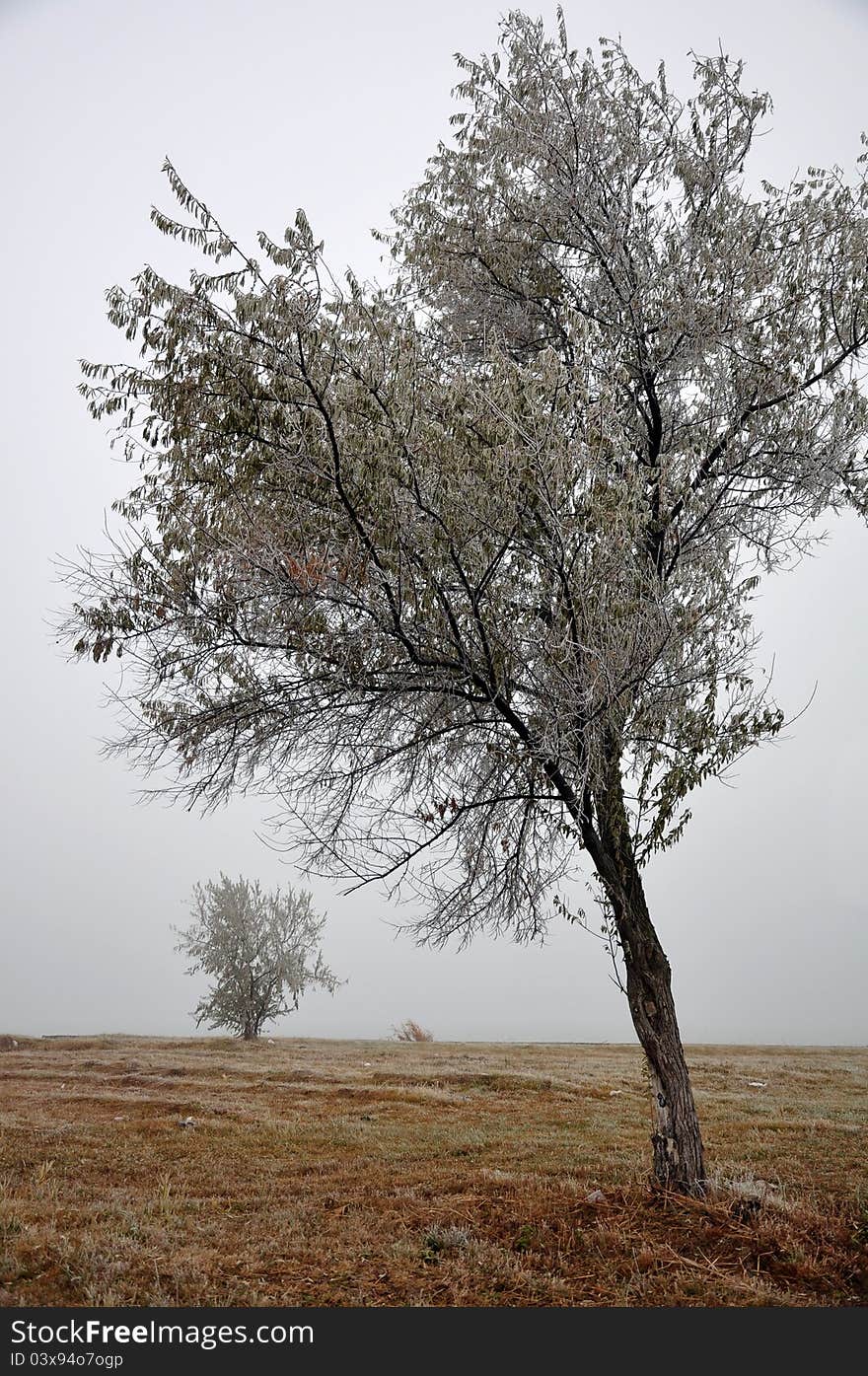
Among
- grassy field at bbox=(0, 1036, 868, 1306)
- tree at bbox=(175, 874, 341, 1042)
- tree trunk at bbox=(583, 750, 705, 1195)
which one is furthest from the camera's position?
tree at bbox=(175, 874, 341, 1042)

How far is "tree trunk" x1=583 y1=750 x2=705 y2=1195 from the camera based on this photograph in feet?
25.8

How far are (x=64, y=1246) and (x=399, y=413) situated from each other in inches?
284

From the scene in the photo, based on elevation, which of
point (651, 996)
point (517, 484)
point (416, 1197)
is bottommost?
point (416, 1197)

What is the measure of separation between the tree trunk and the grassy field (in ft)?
1.25

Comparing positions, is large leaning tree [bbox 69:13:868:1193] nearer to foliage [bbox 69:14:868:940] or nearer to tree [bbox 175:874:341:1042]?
foliage [bbox 69:14:868:940]

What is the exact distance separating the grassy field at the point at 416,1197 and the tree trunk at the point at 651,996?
381 mm

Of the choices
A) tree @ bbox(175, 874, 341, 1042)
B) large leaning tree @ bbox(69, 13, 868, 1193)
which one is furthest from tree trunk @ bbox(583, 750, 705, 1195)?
tree @ bbox(175, 874, 341, 1042)

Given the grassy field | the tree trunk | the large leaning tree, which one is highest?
the large leaning tree

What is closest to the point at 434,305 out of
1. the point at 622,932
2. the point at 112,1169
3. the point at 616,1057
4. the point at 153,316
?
the point at 153,316

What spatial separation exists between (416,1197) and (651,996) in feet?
10.8

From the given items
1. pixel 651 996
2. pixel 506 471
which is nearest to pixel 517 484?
pixel 506 471

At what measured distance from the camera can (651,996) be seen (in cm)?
825

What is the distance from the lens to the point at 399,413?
6496mm

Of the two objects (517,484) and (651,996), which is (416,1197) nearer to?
(651,996)
